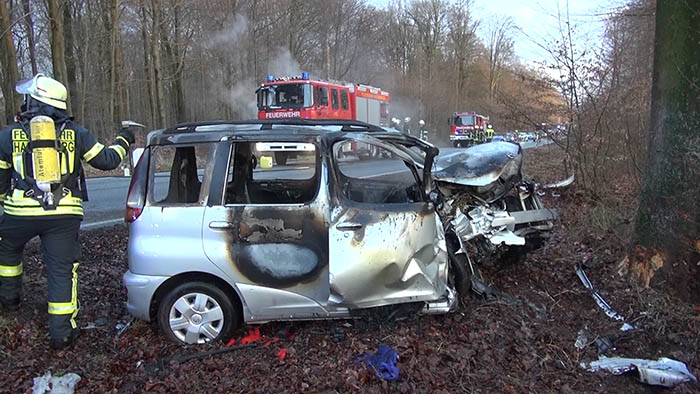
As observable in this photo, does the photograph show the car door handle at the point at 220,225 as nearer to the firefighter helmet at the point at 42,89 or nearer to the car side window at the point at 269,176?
the car side window at the point at 269,176

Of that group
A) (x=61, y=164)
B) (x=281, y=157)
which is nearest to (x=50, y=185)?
(x=61, y=164)

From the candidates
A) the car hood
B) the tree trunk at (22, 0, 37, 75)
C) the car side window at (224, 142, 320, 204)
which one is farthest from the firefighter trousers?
the tree trunk at (22, 0, 37, 75)

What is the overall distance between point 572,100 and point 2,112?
30.9 m

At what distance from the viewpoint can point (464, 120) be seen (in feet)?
114

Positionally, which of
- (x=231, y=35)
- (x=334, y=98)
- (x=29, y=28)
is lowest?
(x=334, y=98)

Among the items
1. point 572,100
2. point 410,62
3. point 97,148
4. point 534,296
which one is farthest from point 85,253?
point 410,62

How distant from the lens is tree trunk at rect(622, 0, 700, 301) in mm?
3900

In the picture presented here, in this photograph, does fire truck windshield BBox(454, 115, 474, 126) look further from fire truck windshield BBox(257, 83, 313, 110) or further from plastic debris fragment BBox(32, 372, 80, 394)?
plastic debris fragment BBox(32, 372, 80, 394)

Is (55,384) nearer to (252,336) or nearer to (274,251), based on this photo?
(252,336)

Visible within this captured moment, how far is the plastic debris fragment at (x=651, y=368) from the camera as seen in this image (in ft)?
9.86

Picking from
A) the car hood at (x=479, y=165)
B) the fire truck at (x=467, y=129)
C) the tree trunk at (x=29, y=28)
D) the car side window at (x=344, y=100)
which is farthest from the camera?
the fire truck at (x=467, y=129)

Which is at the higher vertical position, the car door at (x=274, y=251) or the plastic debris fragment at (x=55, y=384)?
the car door at (x=274, y=251)

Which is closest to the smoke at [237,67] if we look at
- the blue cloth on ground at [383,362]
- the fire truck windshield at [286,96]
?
the fire truck windshield at [286,96]

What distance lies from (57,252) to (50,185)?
50 centimetres
